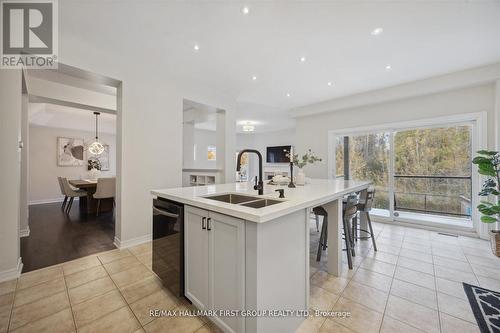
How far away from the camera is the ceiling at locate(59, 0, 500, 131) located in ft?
6.26

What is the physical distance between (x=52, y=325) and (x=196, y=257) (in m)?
1.15

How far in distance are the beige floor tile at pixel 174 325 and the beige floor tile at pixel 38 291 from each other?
1.14 m

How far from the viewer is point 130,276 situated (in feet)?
6.80

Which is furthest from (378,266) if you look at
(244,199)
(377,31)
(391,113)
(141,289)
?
(391,113)

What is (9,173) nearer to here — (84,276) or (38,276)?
(38,276)

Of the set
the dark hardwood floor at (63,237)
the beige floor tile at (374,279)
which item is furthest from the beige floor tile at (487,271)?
the dark hardwood floor at (63,237)

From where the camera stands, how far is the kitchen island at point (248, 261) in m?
1.15

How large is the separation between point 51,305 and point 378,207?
5.39 m

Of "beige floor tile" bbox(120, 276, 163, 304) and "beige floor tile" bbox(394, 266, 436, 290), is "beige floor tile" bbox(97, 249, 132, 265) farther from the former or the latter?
"beige floor tile" bbox(394, 266, 436, 290)

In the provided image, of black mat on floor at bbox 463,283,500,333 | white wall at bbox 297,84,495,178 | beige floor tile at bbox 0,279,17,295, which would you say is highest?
white wall at bbox 297,84,495,178

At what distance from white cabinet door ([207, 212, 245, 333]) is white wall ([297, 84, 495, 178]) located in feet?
14.3

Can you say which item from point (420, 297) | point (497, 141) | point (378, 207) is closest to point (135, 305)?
point (420, 297)

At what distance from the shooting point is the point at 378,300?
1733 mm

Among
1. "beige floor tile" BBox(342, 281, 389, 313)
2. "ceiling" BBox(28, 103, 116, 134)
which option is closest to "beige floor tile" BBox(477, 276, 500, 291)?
"beige floor tile" BBox(342, 281, 389, 313)
